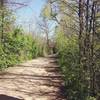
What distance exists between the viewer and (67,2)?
11852mm

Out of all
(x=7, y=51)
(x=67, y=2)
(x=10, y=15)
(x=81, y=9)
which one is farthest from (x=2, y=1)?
(x=81, y=9)

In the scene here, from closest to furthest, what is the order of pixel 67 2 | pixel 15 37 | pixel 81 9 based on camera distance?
pixel 81 9 < pixel 67 2 < pixel 15 37

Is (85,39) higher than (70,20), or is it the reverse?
(70,20)

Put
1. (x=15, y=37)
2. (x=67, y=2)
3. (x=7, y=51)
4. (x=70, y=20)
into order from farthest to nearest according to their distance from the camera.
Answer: (x=15, y=37), (x=7, y=51), (x=70, y=20), (x=67, y=2)

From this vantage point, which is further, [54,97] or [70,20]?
[70,20]

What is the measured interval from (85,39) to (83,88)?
1696 mm

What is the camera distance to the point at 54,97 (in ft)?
32.5

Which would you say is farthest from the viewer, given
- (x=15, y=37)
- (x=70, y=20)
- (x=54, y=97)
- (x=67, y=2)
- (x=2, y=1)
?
(x=15, y=37)

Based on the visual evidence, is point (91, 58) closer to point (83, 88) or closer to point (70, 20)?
point (83, 88)

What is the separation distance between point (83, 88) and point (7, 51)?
930cm

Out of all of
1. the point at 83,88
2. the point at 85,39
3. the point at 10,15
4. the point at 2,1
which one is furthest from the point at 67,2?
the point at 10,15

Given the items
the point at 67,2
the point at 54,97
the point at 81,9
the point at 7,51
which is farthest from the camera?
the point at 7,51

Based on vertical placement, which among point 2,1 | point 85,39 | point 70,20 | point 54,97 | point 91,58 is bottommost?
point 54,97

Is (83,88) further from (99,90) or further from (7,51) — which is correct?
(7,51)
